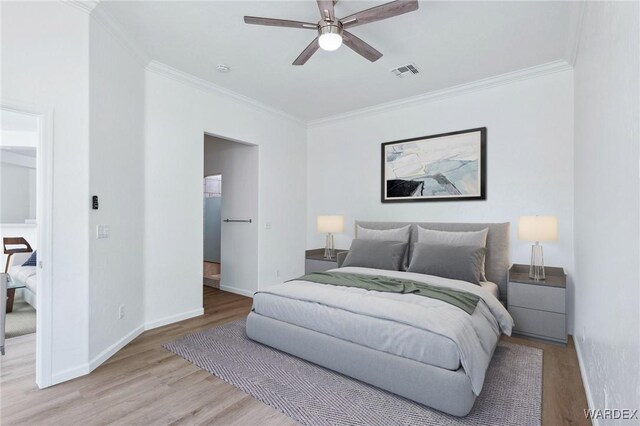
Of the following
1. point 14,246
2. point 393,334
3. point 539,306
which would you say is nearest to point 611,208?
point 393,334

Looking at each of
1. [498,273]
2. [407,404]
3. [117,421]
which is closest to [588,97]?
[498,273]

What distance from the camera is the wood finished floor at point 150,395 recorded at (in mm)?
1898

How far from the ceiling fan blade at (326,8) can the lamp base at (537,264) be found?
9.78 feet

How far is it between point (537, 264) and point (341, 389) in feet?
8.47

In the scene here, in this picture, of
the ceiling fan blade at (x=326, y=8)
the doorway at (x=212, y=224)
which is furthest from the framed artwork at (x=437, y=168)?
the doorway at (x=212, y=224)

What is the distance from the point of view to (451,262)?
3299mm

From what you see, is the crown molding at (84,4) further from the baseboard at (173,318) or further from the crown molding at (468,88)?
the crown molding at (468,88)

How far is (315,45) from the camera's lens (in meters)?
2.48

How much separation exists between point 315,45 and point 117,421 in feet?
9.57

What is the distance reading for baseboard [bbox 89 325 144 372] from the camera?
2508mm

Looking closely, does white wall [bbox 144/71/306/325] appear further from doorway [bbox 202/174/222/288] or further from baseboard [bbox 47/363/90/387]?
doorway [bbox 202/174/222/288]

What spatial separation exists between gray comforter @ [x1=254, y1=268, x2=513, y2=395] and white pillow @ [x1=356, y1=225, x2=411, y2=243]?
1.04 meters

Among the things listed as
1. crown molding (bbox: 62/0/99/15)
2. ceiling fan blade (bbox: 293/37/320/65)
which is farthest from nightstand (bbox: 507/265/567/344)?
crown molding (bbox: 62/0/99/15)

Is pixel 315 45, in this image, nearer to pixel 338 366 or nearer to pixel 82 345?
pixel 338 366
